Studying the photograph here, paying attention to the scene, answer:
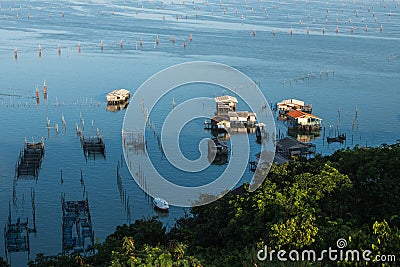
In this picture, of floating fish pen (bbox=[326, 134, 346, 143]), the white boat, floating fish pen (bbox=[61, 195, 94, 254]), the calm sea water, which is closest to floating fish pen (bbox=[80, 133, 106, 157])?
the calm sea water

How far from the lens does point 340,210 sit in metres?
11.3

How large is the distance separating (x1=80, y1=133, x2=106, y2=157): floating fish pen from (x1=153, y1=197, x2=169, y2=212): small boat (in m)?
5.37

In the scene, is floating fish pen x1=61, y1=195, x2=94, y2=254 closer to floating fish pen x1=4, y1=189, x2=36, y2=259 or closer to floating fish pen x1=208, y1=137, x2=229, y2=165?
floating fish pen x1=4, y1=189, x2=36, y2=259

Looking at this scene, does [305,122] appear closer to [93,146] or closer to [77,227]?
[93,146]

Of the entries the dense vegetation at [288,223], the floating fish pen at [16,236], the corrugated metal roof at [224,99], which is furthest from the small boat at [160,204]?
the corrugated metal roof at [224,99]

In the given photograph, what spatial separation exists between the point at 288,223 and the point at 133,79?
93.2 ft

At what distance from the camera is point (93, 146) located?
23.5m

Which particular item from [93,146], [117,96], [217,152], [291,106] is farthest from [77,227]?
[291,106]

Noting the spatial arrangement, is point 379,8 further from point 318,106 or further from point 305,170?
point 305,170

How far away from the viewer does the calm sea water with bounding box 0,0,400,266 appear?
19828 mm

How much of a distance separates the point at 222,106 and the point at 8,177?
11900mm

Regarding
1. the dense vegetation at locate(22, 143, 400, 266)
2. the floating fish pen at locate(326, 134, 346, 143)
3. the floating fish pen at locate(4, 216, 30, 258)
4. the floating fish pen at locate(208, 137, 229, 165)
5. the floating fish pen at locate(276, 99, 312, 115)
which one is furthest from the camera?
the floating fish pen at locate(276, 99, 312, 115)

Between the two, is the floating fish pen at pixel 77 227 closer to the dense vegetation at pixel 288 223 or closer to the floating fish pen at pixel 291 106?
the dense vegetation at pixel 288 223

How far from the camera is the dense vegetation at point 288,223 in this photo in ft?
28.5
